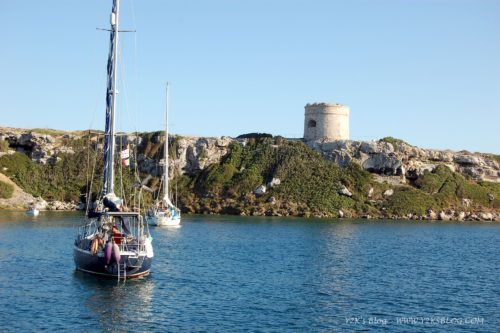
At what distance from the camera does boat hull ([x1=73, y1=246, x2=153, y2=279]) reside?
140 feet

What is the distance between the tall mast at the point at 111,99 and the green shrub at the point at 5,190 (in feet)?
252

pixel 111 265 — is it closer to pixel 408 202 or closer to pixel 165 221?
pixel 165 221

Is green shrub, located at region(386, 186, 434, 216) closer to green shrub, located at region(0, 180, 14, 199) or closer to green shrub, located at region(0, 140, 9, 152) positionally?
green shrub, located at region(0, 180, 14, 199)

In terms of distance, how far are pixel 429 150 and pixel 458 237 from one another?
55664 millimetres

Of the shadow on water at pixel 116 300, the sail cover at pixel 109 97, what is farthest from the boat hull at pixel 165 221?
the sail cover at pixel 109 97

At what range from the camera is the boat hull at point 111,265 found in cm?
4272

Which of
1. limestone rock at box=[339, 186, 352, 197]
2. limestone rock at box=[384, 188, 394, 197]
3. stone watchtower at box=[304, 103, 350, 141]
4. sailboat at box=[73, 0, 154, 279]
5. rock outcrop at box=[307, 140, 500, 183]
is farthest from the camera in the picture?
stone watchtower at box=[304, 103, 350, 141]

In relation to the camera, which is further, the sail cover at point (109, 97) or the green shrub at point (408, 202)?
the green shrub at point (408, 202)

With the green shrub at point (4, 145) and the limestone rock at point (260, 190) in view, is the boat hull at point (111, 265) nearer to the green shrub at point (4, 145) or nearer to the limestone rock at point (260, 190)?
the limestone rock at point (260, 190)

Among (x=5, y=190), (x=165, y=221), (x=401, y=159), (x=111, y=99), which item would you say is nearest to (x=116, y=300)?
(x=111, y=99)

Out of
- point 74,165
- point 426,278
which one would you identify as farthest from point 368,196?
point 426,278

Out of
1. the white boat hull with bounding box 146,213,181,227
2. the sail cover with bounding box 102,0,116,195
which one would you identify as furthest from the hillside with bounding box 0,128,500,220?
the sail cover with bounding box 102,0,116,195

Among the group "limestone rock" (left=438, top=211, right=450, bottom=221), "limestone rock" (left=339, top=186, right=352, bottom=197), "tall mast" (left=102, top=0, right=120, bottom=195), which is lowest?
"limestone rock" (left=438, top=211, right=450, bottom=221)

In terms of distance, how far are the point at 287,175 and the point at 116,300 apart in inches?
3457
